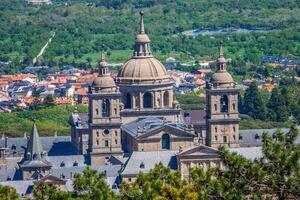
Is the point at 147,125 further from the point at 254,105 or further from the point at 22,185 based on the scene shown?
the point at 254,105

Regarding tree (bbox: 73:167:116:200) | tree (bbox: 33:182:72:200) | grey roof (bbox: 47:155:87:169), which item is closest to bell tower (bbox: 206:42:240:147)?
grey roof (bbox: 47:155:87:169)

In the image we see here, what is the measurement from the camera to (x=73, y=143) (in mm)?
87688

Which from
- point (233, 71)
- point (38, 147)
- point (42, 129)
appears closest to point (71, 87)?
point (233, 71)

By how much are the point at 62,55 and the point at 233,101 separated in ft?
319

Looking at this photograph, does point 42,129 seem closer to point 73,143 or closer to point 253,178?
point 73,143

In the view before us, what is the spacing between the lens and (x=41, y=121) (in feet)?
358

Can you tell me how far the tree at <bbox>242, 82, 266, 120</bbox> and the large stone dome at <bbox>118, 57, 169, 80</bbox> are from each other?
80.6 ft

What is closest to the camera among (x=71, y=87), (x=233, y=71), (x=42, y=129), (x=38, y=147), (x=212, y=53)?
(x=38, y=147)

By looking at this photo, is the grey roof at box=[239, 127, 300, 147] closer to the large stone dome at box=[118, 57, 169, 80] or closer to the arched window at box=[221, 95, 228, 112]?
the arched window at box=[221, 95, 228, 112]

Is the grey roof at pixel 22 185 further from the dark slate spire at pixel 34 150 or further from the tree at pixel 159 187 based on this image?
the tree at pixel 159 187

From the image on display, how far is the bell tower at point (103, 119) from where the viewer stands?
81750 mm

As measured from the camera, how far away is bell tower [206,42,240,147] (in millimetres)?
81812

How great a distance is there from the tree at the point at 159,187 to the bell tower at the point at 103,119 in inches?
1143

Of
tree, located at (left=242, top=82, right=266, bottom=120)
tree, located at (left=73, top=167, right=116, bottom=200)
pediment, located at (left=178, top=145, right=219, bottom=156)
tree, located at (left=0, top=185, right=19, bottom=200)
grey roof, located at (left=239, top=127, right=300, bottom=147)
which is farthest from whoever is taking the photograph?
tree, located at (left=242, top=82, right=266, bottom=120)
